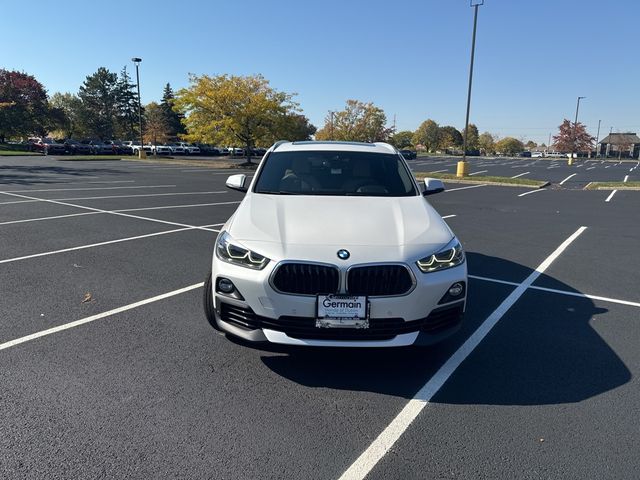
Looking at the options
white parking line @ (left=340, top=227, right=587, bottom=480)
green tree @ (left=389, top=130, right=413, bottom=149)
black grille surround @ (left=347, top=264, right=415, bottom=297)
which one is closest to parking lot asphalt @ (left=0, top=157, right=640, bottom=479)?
white parking line @ (left=340, top=227, right=587, bottom=480)

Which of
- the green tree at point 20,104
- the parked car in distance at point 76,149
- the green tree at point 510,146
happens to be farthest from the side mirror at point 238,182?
the green tree at point 510,146

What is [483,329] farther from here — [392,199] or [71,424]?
[71,424]

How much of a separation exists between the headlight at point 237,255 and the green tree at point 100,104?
81792 millimetres

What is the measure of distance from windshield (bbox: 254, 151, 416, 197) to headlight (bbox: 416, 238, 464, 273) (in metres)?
1.16

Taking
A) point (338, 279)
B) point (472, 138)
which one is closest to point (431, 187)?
point (338, 279)

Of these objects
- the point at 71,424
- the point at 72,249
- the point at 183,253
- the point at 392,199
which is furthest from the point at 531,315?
the point at 72,249

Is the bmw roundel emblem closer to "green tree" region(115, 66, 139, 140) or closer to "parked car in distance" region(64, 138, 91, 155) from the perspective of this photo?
"parked car in distance" region(64, 138, 91, 155)

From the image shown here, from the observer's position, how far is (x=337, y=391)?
306 centimetres

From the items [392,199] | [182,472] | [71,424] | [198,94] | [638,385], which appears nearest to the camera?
[182,472]

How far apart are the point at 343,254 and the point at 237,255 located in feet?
2.59

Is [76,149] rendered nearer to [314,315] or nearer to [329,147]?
[329,147]

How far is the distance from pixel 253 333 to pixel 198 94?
3319cm

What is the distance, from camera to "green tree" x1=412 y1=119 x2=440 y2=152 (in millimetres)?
108688

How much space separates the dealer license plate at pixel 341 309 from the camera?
291 centimetres
